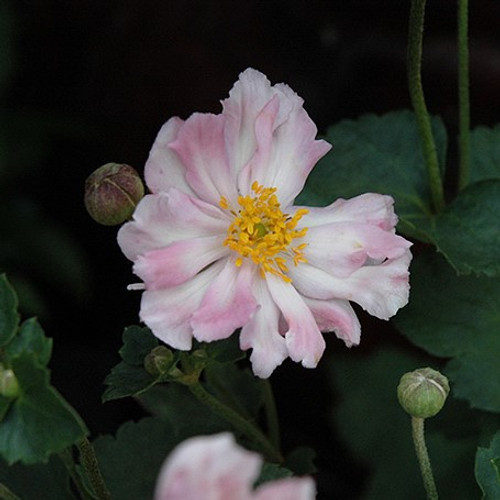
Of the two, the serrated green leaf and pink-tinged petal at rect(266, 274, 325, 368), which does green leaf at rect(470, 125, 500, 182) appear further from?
the serrated green leaf

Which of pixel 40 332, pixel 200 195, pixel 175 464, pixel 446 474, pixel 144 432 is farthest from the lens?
pixel 446 474

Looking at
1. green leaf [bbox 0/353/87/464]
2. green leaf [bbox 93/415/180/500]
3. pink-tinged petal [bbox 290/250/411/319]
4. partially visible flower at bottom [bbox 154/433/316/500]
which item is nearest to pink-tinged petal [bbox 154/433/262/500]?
partially visible flower at bottom [bbox 154/433/316/500]

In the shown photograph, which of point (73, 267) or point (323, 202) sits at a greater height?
point (323, 202)

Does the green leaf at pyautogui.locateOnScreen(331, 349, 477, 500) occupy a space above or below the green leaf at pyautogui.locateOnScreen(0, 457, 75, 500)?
below

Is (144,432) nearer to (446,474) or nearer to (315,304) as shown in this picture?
(315,304)

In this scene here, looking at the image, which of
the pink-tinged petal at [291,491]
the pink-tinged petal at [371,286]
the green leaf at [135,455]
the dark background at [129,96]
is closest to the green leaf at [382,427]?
the dark background at [129,96]

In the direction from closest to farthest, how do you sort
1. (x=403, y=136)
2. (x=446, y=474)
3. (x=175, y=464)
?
1. (x=175, y=464)
2. (x=403, y=136)
3. (x=446, y=474)

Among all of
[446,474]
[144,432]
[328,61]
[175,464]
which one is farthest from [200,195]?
[328,61]


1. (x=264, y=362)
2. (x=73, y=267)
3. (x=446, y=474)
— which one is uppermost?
(x=264, y=362)
